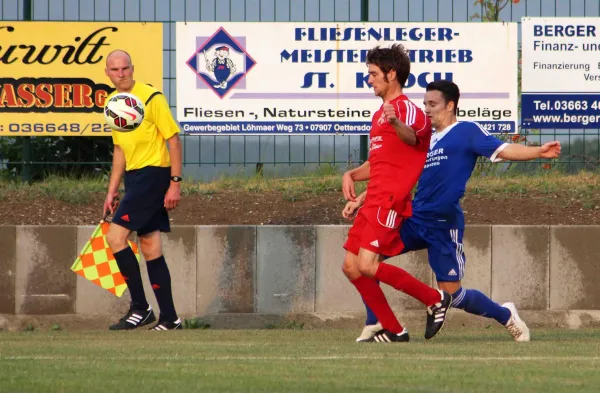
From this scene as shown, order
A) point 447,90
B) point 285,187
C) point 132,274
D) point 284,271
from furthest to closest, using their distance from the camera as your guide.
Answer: point 285,187 < point 284,271 < point 132,274 < point 447,90

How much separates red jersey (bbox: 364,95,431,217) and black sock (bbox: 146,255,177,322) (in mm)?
2312

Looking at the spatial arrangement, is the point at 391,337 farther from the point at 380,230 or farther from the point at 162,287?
the point at 162,287

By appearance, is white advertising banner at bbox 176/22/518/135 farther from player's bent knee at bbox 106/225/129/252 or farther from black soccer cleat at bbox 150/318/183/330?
black soccer cleat at bbox 150/318/183/330

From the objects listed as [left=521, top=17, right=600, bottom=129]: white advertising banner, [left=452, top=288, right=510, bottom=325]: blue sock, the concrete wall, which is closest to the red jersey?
[left=452, top=288, right=510, bottom=325]: blue sock

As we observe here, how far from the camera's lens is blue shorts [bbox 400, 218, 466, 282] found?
315 inches

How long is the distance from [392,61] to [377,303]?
1.53 m

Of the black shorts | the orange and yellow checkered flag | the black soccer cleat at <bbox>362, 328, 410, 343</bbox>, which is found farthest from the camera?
the orange and yellow checkered flag

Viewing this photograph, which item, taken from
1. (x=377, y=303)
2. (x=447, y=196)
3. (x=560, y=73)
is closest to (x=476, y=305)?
(x=377, y=303)

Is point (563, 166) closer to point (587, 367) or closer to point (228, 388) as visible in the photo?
point (587, 367)

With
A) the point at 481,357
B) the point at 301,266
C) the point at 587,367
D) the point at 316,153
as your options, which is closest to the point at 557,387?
the point at 587,367

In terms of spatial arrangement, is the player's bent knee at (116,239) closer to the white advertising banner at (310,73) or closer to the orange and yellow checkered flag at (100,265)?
the orange and yellow checkered flag at (100,265)

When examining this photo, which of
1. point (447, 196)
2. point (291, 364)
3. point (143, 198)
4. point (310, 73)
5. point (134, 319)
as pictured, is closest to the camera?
point (291, 364)

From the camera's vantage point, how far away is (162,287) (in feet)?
31.3

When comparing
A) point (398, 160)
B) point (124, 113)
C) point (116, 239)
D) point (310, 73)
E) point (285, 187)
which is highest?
point (310, 73)
